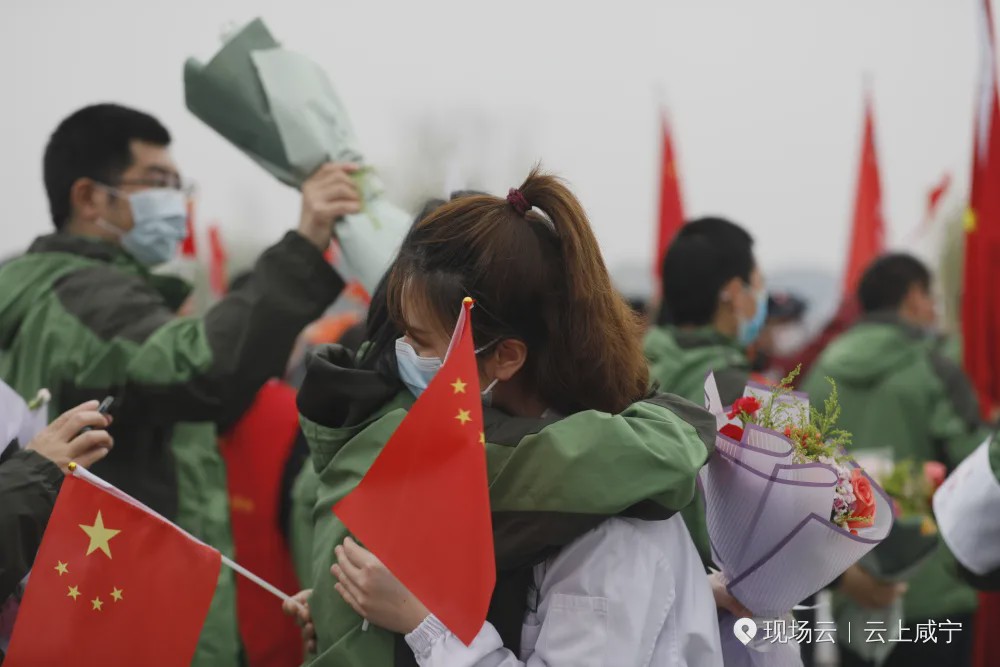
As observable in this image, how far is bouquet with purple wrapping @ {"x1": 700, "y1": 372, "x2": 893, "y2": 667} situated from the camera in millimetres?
2285

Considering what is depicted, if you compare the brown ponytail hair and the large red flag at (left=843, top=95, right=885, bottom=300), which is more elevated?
the brown ponytail hair

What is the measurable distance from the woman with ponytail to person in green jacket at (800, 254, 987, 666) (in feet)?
11.4

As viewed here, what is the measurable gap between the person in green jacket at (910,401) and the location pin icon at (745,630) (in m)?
2.98

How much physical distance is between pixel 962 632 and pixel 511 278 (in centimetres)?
420

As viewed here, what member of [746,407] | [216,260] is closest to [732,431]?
[746,407]

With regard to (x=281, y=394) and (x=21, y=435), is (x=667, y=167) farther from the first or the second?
(x=21, y=435)

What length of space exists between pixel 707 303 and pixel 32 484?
2589 mm

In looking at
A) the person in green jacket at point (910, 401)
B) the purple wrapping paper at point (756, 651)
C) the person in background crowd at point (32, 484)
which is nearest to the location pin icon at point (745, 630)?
the purple wrapping paper at point (756, 651)

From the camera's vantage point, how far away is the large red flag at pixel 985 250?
475 centimetres

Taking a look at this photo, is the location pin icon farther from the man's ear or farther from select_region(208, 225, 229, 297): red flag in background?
select_region(208, 225, 229, 297): red flag in background

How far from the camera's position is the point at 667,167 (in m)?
7.99

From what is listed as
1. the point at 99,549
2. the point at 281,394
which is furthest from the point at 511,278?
the point at 281,394

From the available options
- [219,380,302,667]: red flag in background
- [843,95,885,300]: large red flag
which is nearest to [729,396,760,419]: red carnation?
[219,380,302,667]: red flag in background

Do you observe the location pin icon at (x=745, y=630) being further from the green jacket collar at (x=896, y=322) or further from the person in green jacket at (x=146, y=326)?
the green jacket collar at (x=896, y=322)
